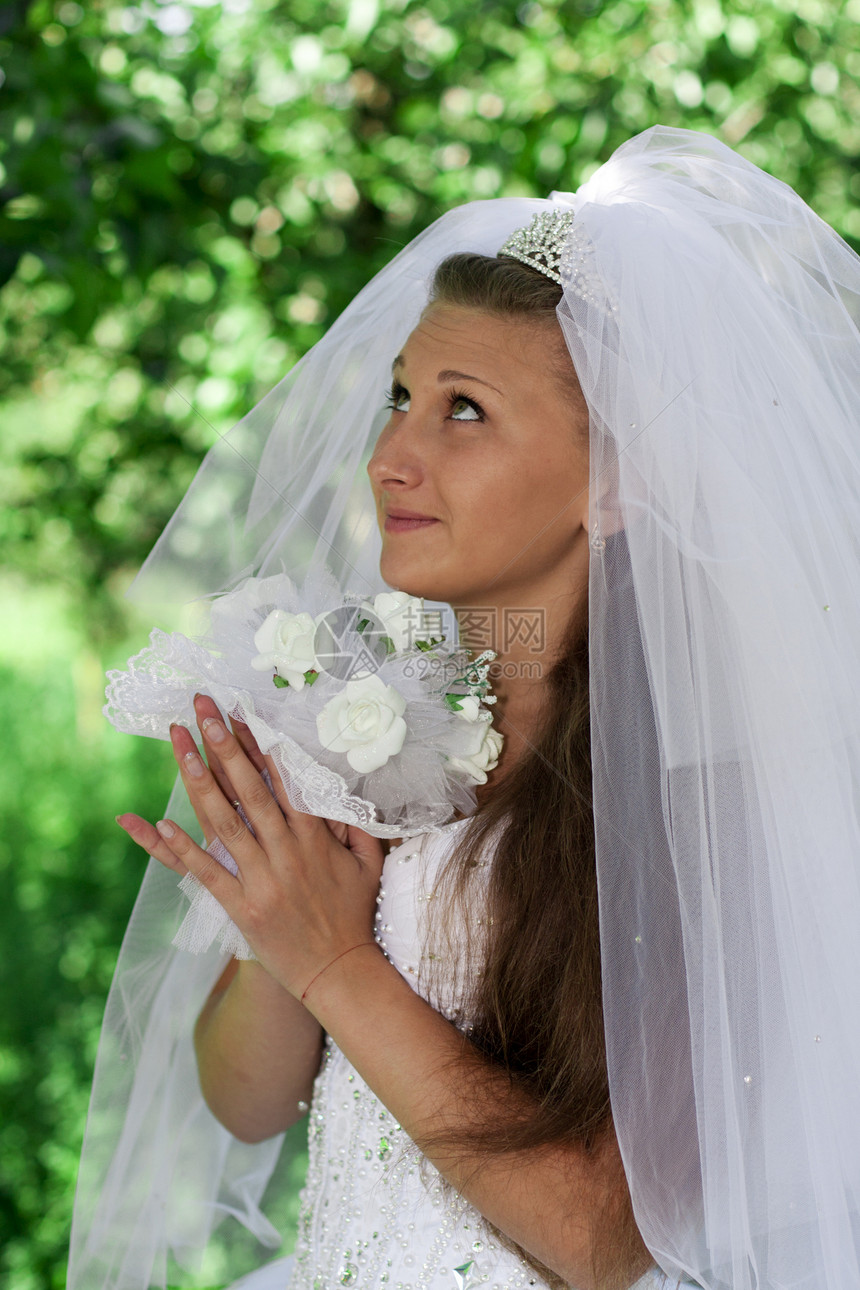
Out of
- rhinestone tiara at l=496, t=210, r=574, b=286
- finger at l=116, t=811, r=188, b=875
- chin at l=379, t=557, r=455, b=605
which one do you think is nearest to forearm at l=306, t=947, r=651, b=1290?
finger at l=116, t=811, r=188, b=875

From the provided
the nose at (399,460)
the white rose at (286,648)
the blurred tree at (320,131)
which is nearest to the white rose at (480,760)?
the white rose at (286,648)

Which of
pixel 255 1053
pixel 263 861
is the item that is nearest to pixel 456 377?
pixel 263 861

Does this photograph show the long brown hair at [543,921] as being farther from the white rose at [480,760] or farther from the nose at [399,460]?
the nose at [399,460]

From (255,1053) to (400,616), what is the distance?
69 centimetres

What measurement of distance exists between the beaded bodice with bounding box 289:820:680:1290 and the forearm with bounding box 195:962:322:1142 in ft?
0.25

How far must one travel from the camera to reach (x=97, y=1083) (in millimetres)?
1686

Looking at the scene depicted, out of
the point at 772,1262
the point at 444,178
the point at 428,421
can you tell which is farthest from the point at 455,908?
the point at 444,178

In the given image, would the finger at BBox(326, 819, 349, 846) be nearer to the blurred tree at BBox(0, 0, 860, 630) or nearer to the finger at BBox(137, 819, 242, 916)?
the finger at BBox(137, 819, 242, 916)

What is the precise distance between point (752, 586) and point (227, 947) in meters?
0.81

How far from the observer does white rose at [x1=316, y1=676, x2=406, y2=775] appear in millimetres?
1320

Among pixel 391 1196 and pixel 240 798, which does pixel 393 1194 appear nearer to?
pixel 391 1196

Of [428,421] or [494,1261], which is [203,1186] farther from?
[428,421]

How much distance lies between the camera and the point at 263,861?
4.44ft

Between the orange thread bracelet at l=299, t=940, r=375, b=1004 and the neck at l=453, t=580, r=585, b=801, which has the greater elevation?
the neck at l=453, t=580, r=585, b=801
